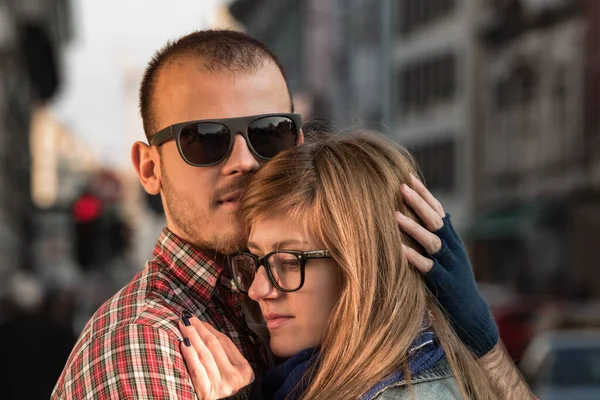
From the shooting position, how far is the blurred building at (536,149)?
3209 centimetres

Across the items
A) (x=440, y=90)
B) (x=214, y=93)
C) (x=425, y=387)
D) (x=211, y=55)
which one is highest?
(x=211, y=55)

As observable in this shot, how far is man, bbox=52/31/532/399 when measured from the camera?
3.07m

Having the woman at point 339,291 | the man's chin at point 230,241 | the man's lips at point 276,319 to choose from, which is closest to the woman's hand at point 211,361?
the woman at point 339,291

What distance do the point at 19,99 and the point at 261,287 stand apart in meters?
33.5

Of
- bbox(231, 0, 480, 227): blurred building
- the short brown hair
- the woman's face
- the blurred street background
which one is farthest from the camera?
bbox(231, 0, 480, 227): blurred building

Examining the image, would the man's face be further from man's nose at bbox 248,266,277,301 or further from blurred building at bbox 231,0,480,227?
blurred building at bbox 231,0,480,227

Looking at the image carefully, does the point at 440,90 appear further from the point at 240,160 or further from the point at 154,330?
the point at 154,330

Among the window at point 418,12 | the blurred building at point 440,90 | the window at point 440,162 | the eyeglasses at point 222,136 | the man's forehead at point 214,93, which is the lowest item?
the window at point 440,162

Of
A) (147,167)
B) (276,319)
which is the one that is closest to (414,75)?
(147,167)

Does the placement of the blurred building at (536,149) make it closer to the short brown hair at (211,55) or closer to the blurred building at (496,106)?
the blurred building at (496,106)

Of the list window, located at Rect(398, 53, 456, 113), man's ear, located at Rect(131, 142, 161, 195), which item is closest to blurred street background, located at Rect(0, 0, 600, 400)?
window, located at Rect(398, 53, 456, 113)

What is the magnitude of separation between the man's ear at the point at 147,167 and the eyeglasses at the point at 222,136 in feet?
0.58

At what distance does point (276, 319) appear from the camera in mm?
3000

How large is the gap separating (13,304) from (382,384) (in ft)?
21.6
